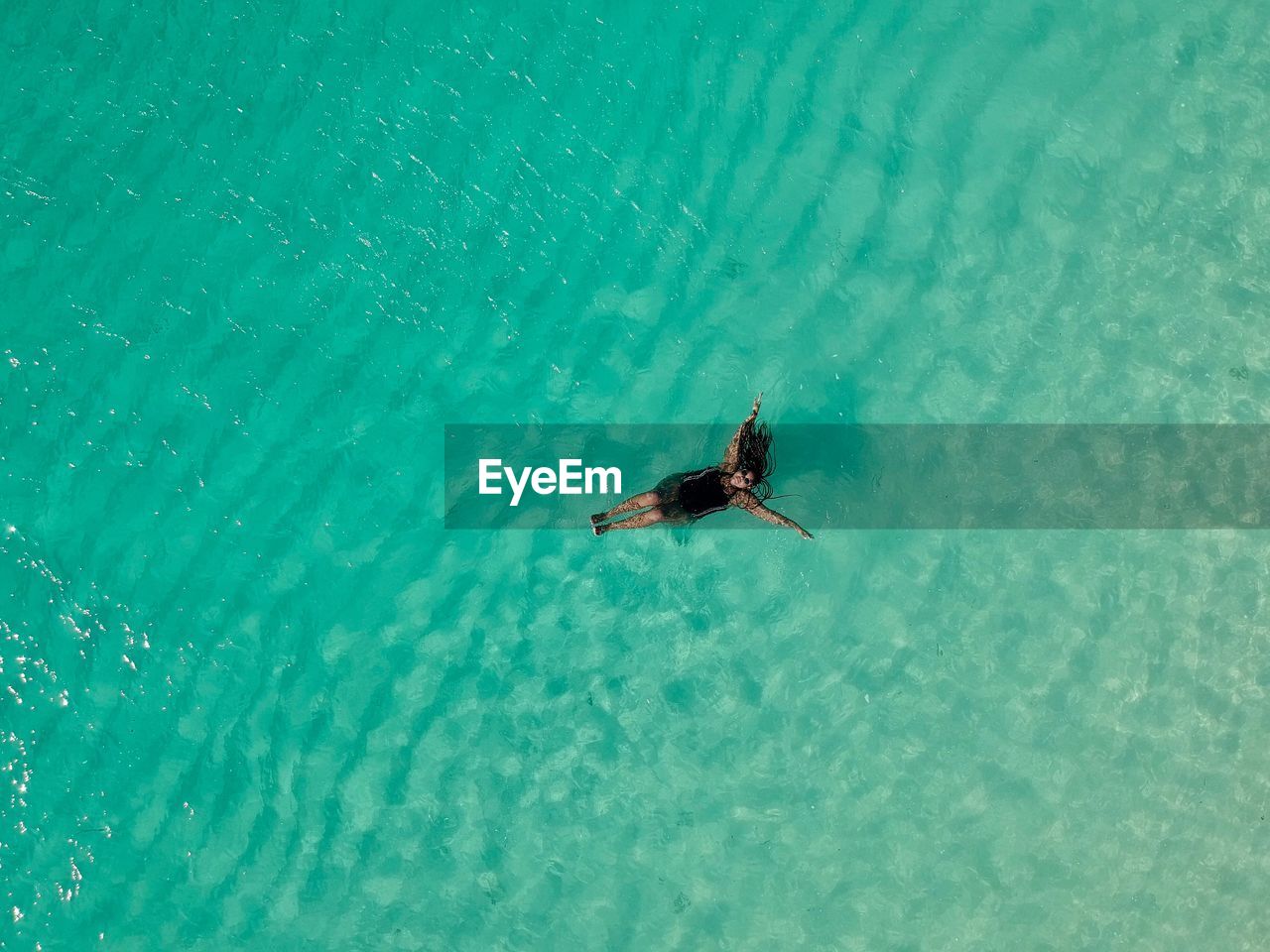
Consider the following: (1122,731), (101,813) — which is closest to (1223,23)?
(1122,731)

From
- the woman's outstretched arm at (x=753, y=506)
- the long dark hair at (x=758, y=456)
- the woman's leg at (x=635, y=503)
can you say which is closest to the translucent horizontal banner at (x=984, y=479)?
the long dark hair at (x=758, y=456)

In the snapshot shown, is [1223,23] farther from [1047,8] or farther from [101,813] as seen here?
[101,813]

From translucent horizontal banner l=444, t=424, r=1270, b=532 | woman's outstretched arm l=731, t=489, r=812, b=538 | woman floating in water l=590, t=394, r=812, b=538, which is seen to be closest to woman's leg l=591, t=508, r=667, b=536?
woman floating in water l=590, t=394, r=812, b=538

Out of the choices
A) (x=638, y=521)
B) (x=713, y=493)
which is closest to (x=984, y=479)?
(x=713, y=493)

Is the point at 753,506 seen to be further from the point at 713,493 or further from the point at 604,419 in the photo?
the point at 604,419

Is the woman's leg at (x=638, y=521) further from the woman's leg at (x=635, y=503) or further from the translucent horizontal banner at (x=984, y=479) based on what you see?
the translucent horizontal banner at (x=984, y=479)

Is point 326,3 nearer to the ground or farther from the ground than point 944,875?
farther from the ground

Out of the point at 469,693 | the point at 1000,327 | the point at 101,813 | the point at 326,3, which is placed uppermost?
the point at 326,3
